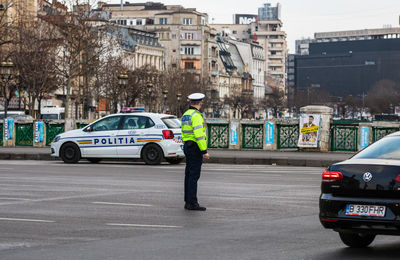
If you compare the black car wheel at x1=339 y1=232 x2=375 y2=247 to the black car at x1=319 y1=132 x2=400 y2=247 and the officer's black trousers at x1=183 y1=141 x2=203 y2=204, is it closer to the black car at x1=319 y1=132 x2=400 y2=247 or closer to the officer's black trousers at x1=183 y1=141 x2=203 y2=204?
the black car at x1=319 y1=132 x2=400 y2=247

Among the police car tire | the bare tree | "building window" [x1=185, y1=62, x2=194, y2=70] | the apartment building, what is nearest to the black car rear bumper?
the police car tire

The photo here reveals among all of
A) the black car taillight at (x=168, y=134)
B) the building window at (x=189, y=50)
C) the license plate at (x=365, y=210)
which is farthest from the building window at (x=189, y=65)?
the license plate at (x=365, y=210)

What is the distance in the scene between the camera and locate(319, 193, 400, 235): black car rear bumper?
10117 millimetres

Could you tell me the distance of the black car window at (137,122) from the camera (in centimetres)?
2877

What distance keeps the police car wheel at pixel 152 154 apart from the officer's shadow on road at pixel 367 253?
17720 millimetres

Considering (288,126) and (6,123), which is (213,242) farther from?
(6,123)

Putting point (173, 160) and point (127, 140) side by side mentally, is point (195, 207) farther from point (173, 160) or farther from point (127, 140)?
point (173, 160)

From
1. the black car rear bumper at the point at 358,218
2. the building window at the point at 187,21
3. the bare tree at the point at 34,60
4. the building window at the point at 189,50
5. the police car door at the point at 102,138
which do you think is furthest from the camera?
the building window at the point at 187,21

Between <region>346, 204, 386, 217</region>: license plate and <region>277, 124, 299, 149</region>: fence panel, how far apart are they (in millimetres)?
27843

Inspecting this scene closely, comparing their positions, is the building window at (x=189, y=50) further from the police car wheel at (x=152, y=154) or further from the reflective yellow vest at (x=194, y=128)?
the reflective yellow vest at (x=194, y=128)

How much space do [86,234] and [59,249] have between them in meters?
1.32

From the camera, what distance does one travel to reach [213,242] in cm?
1153

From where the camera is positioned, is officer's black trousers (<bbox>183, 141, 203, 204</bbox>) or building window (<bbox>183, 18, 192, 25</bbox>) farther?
building window (<bbox>183, 18, 192, 25</bbox>)

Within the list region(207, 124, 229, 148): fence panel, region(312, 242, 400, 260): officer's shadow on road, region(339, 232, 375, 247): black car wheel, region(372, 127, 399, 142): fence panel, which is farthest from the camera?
region(207, 124, 229, 148): fence panel
